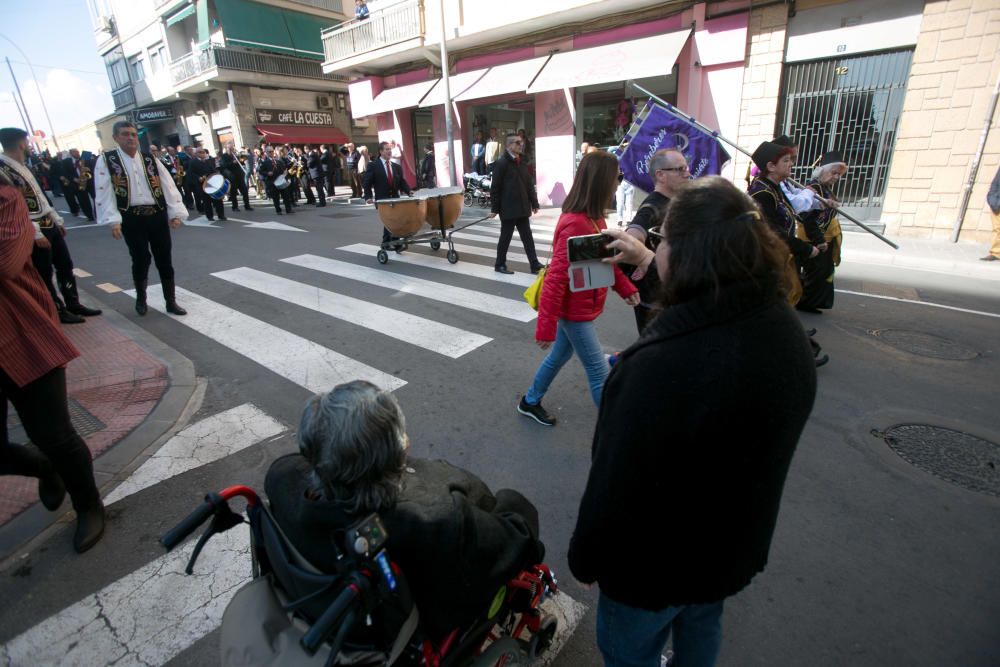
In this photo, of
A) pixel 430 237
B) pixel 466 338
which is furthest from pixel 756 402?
pixel 430 237

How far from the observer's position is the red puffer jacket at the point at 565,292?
3.13 metres

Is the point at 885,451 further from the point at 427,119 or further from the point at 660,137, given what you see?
the point at 427,119

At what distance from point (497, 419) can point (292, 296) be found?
13.8 ft

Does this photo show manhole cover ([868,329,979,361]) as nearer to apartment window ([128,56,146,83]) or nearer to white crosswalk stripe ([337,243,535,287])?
white crosswalk stripe ([337,243,535,287])

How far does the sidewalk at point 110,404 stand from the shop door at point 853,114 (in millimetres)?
12089

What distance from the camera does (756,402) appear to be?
44.4 inches

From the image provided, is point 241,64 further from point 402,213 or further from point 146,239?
point 146,239

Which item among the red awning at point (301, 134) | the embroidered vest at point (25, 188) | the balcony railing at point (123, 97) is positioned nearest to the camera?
the embroidered vest at point (25, 188)

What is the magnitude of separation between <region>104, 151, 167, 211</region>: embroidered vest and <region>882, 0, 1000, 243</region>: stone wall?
40.1 ft

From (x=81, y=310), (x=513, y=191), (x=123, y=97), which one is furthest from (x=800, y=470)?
(x=123, y=97)

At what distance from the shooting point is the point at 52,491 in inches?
109

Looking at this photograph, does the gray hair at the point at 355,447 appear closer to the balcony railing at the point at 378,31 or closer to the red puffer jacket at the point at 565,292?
the red puffer jacket at the point at 565,292

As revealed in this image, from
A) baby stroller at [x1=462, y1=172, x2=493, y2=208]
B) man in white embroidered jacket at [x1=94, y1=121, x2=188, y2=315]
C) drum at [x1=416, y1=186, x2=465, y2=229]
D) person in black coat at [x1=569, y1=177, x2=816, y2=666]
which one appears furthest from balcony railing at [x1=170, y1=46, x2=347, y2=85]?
person in black coat at [x1=569, y1=177, x2=816, y2=666]

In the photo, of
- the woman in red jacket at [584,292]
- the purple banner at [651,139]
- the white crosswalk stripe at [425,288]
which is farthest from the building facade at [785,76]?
the woman in red jacket at [584,292]
